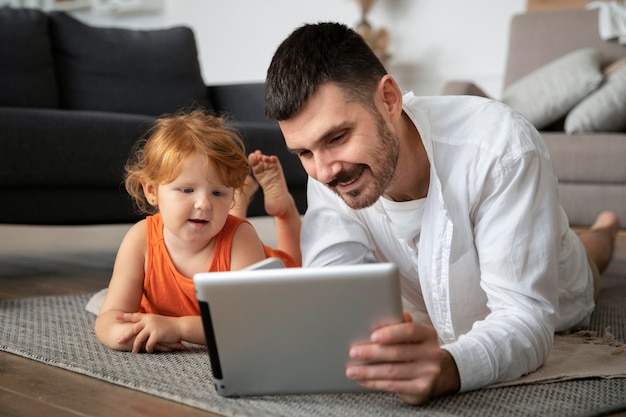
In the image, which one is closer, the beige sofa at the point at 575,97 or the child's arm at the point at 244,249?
the child's arm at the point at 244,249

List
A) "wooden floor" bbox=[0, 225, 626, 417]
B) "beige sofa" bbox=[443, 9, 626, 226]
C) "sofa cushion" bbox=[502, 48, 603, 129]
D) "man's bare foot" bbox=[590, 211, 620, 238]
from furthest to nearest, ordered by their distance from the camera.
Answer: "sofa cushion" bbox=[502, 48, 603, 129]
"beige sofa" bbox=[443, 9, 626, 226]
"man's bare foot" bbox=[590, 211, 620, 238]
"wooden floor" bbox=[0, 225, 626, 417]

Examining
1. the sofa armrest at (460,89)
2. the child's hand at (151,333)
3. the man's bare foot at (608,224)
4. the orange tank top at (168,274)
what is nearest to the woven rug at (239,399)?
the child's hand at (151,333)

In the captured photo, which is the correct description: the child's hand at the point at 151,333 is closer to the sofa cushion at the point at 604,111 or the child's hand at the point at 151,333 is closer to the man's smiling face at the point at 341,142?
the man's smiling face at the point at 341,142

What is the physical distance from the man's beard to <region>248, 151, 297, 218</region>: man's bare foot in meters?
0.66

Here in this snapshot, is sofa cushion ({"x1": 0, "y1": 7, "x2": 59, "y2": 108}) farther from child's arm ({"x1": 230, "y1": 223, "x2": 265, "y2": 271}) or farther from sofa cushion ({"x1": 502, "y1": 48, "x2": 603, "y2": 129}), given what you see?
sofa cushion ({"x1": 502, "y1": 48, "x2": 603, "y2": 129})

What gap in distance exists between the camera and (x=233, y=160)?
1.60 m

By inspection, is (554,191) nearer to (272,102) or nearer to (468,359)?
(468,359)

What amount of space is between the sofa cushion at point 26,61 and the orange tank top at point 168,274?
1538mm

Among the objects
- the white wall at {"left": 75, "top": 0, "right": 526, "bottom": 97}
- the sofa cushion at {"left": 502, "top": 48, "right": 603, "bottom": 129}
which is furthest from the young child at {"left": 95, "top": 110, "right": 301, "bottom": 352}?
the white wall at {"left": 75, "top": 0, "right": 526, "bottom": 97}

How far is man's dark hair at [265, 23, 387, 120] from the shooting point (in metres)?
1.21

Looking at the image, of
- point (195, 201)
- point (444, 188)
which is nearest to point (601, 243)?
point (444, 188)

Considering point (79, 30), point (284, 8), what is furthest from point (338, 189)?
point (284, 8)

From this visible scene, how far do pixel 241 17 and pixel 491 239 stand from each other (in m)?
4.58

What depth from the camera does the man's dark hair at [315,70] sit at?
1207 millimetres
